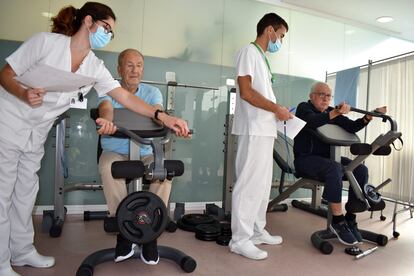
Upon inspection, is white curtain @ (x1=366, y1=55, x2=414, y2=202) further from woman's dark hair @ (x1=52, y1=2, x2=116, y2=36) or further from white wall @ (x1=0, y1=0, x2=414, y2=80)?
woman's dark hair @ (x1=52, y1=2, x2=116, y2=36)

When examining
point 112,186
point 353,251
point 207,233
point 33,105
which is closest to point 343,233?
point 353,251

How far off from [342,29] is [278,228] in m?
2.97

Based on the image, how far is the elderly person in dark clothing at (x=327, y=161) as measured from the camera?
7.37 feet

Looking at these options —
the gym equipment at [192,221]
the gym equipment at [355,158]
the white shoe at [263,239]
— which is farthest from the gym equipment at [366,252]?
the gym equipment at [192,221]

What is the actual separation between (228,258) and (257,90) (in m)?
1.09

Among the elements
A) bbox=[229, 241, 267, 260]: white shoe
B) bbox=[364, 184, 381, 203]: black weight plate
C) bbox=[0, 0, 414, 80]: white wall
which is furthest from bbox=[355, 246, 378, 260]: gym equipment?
bbox=[0, 0, 414, 80]: white wall

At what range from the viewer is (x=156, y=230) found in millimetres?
1531

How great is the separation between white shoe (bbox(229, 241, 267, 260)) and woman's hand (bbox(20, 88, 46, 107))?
56.0 inches

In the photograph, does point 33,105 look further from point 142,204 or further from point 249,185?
point 249,185

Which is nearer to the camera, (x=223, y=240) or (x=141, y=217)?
(x=141, y=217)

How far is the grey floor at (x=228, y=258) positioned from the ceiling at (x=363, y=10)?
2614 mm

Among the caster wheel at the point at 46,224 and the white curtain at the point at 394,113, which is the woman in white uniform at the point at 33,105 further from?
the white curtain at the point at 394,113

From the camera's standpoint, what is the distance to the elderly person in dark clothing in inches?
88.4

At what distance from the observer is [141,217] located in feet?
4.95
